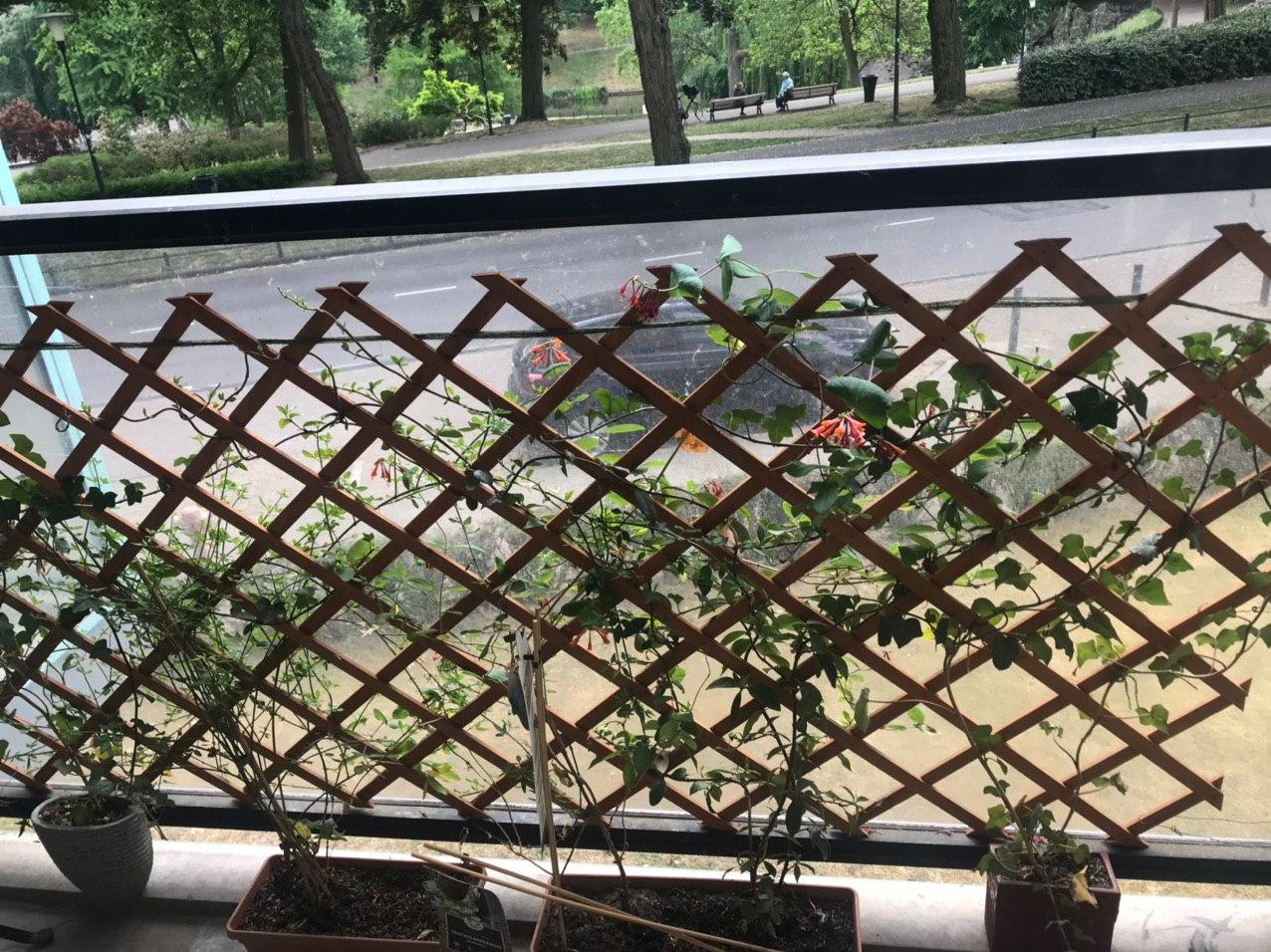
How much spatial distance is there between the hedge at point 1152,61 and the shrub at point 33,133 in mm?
3599

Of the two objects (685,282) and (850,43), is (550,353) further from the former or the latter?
(850,43)

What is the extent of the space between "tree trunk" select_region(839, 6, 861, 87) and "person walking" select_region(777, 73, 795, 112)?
0.84 ft

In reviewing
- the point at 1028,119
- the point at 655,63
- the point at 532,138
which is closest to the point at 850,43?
the point at 655,63

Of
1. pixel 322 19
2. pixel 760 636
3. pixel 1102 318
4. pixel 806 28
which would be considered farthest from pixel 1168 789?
pixel 322 19

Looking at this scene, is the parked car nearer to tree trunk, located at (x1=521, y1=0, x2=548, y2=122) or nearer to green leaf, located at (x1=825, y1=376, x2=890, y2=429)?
green leaf, located at (x1=825, y1=376, x2=890, y2=429)

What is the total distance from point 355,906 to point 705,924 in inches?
23.6

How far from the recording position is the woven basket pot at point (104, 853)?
176 centimetres

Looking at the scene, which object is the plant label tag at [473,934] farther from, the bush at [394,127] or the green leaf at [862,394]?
the bush at [394,127]

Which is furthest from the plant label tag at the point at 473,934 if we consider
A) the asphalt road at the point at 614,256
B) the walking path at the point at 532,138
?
the walking path at the point at 532,138

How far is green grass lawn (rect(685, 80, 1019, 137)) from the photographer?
2799mm

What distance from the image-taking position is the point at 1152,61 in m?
2.55

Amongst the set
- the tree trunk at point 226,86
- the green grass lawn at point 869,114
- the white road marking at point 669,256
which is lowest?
the white road marking at point 669,256

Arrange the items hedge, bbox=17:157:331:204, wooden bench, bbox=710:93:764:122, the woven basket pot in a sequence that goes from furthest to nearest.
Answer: hedge, bbox=17:157:331:204
wooden bench, bbox=710:93:764:122
the woven basket pot

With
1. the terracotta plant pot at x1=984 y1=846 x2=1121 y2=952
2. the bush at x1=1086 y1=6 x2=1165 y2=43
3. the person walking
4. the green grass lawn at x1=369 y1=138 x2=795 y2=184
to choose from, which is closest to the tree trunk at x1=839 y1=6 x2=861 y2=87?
the person walking
